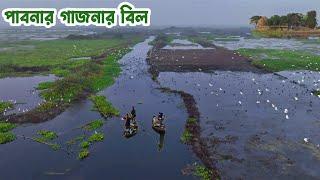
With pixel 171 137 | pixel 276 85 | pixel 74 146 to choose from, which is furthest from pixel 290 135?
pixel 276 85

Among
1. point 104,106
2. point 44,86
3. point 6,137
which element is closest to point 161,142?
point 104,106

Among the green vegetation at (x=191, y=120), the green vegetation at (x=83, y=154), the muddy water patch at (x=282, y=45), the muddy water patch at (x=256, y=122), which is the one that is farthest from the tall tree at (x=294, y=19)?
the green vegetation at (x=83, y=154)

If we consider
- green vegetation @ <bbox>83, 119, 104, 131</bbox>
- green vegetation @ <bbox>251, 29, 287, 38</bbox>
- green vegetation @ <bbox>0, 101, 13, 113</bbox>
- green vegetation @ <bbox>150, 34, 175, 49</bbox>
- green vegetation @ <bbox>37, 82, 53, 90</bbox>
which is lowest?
green vegetation @ <bbox>83, 119, 104, 131</bbox>

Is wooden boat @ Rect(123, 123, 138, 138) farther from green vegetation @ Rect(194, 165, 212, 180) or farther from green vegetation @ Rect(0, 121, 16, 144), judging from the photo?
green vegetation @ Rect(0, 121, 16, 144)

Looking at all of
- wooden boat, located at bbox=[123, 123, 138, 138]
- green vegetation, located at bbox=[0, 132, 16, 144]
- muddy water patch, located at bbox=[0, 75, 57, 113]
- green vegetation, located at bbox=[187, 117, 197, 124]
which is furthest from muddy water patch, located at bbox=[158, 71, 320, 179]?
muddy water patch, located at bbox=[0, 75, 57, 113]

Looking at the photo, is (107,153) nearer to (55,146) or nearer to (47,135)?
(55,146)

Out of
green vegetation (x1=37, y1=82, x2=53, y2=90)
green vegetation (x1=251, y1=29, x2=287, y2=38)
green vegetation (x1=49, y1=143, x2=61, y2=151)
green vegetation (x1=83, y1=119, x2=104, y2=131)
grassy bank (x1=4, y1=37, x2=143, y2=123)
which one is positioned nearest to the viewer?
green vegetation (x1=49, y1=143, x2=61, y2=151)

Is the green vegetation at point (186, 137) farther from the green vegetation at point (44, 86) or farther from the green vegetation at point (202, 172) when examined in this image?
the green vegetation at point (44, 86)
